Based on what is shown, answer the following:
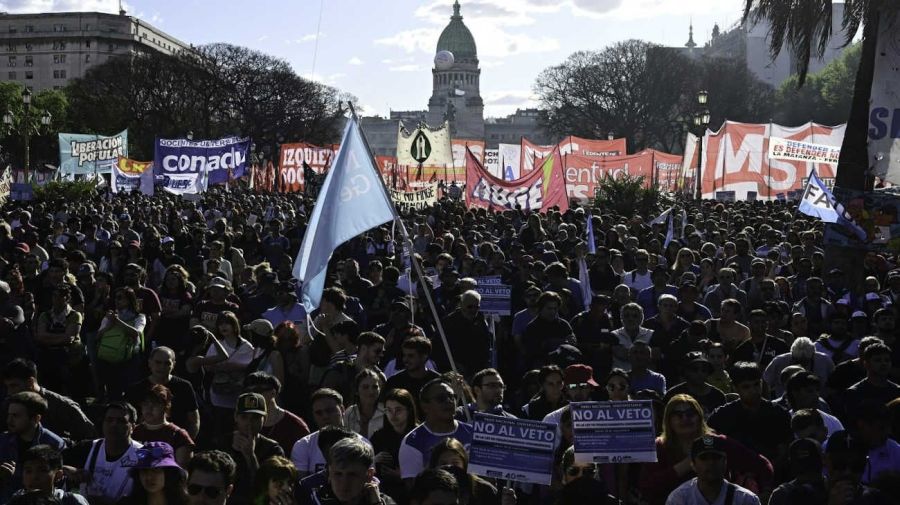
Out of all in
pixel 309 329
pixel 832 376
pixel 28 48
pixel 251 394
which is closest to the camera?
pixel 251 394

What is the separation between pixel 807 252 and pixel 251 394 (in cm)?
955

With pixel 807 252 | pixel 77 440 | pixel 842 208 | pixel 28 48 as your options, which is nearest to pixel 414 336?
pixel 77 440

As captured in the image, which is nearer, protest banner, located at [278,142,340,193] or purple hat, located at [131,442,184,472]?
purple hat, located at [131,442,184,472]

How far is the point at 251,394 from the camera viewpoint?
248 inches

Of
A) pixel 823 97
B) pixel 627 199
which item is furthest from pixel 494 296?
pixel 823 97

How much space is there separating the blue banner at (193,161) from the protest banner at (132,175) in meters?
1.99

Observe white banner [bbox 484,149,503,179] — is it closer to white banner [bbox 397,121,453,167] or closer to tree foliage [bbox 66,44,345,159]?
white banner [bbox 397,121,453,167]

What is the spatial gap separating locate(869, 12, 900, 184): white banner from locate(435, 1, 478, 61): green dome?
568 feet

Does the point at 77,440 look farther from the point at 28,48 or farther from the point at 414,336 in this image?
the point at 28,48

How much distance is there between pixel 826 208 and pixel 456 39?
174243mm

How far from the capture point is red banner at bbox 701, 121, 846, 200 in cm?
2841

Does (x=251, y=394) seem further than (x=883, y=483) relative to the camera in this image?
Yes

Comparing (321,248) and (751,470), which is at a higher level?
(321,248)

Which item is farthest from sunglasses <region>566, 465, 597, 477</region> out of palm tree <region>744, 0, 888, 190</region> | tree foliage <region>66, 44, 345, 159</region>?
tree foliage <region>66, 44, 345, 159</region>
